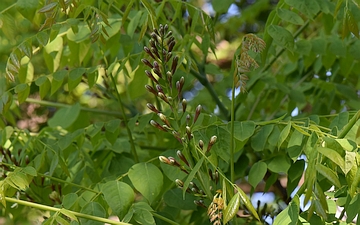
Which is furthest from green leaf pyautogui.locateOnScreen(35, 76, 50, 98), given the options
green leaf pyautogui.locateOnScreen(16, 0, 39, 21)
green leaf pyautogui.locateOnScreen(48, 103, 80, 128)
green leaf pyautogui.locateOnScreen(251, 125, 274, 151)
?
green leaf pyautogui.locateOnScreen(251, 125, 274, 151)

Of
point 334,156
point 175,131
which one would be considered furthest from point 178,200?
point 334,156

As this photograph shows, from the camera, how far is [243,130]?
1.20m

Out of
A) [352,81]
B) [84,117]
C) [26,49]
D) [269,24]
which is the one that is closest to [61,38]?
[26,49]

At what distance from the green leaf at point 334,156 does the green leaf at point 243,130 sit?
0.27 meters

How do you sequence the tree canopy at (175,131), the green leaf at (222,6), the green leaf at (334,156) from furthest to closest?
the green leaf at (222,6) → the tree canopy at (175,131) → the green leaf at (334,156)

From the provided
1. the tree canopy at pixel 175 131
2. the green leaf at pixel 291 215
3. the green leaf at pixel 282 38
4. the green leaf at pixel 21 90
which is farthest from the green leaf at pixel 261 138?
the green leaf at pixel 21 90

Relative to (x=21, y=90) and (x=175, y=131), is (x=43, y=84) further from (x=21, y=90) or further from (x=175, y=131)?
(x=175, y=131)

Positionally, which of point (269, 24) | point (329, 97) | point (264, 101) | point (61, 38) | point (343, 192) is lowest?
point (264, 101)

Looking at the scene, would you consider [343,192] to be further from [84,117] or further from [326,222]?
[84,117]

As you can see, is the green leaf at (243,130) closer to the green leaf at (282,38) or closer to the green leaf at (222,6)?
the green leaf at (282,38)

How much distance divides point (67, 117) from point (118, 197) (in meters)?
0.64

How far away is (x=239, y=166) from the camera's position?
1.49m

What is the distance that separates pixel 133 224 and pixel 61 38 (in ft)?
1.86

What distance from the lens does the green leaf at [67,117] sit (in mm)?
1667
